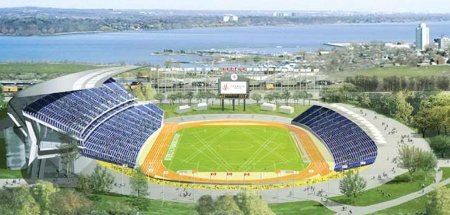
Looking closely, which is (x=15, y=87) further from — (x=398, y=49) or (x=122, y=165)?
(x=398, y=49)

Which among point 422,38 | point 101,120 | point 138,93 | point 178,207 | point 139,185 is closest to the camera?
point 178,207

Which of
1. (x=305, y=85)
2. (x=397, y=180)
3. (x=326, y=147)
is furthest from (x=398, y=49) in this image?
(x=397, y=180)

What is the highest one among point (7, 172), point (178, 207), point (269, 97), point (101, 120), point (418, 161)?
point (101, 120)

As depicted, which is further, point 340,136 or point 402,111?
point 402,111

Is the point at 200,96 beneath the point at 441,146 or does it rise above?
beneath

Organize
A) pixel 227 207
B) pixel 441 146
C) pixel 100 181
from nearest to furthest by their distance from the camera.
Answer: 1. pixel 227 207
2. pixel 100 181
3. pixel 441 146

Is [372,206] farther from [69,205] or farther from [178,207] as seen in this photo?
[69,205]

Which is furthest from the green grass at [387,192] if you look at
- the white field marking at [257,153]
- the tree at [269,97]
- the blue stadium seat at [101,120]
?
the tree at [269,97]

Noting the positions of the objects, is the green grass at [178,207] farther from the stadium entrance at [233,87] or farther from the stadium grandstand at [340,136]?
the stadium entrance at [233,87]

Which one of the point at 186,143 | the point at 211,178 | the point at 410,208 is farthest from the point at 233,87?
the point at 410,208
